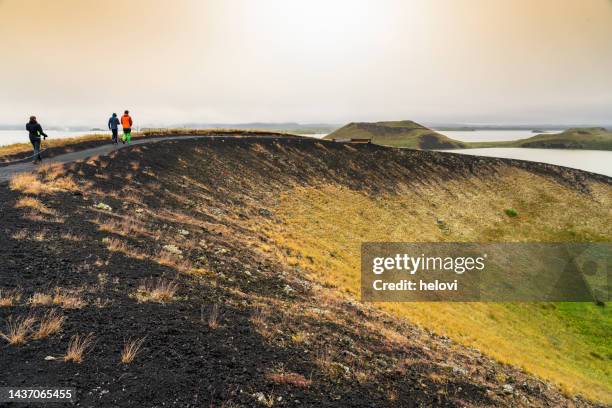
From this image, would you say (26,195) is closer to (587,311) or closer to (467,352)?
(467,352)

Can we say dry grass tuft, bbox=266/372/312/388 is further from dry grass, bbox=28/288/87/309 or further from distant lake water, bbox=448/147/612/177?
distant lake water, bbox=448/147/612/177

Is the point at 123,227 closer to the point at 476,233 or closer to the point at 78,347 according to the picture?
the point at 78,347

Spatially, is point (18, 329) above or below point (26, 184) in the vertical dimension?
below

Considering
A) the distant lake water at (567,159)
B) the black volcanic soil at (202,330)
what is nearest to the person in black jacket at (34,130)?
the black volcanic soil at (202,330)

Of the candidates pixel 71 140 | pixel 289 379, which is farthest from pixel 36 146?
pixel 289 379

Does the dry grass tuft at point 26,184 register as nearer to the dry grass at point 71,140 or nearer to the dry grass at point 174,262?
the dry grass at point 174,262

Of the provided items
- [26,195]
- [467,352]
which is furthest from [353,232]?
[26,195]

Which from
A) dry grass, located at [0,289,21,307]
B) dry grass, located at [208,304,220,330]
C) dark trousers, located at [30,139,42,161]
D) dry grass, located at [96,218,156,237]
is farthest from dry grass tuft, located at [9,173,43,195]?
dry grass, located at [208,304,220,330]
